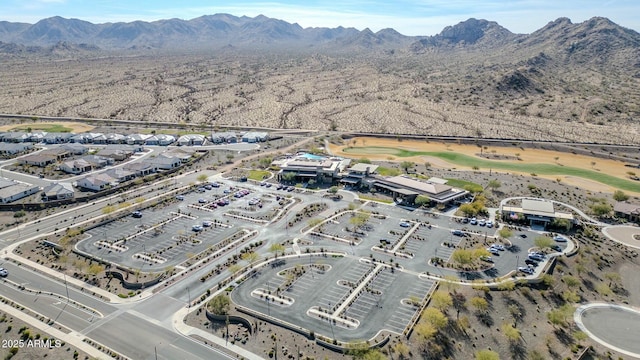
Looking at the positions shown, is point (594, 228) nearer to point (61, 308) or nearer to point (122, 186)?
point (61, 308)

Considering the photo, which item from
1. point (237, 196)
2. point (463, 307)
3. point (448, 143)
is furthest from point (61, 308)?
point (448, 143)

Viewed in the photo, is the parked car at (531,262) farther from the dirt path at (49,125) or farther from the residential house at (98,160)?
the dirt path at (49,125)

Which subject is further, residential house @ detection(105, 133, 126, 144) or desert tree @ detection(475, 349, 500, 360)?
residential house @ detection(105, 133, 126, 144)

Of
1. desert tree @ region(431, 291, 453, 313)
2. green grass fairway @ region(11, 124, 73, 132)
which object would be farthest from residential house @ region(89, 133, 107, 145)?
desert tree @ region(431, 291, 453, 313)

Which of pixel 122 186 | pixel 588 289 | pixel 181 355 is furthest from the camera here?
pixel 122 186

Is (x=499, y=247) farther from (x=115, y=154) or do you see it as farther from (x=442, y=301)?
(x=115, y=154)

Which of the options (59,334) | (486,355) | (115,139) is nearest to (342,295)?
(486,355)

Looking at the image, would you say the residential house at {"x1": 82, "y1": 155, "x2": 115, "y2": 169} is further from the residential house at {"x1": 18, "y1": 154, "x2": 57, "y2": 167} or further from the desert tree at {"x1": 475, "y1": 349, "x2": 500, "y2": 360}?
the desert tree at {"x1": 475, "y1": 349, "x2": 500, "y2": 360}
